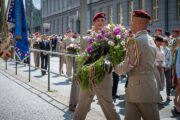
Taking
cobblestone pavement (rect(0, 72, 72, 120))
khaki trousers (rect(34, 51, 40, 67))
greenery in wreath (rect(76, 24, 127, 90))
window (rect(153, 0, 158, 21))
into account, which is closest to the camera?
greenery in wreath (rect(76, 24, 127, 90))

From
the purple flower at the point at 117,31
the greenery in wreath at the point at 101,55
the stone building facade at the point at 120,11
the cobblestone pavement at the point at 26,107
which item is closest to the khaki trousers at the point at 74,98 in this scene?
the cobblestone pavement at the point at 26,107

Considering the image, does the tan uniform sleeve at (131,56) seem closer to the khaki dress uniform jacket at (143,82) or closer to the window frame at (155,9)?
the khaki dress uniform jacket at (143,82)

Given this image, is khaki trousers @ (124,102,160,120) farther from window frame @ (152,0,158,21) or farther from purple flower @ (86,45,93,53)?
window frame @ (152,0,158,21)

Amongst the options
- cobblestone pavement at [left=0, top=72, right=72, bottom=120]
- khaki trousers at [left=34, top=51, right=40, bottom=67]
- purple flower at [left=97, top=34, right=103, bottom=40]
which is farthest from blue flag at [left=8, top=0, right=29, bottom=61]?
khaki trousers at [left=34, top=51, right=40, bottom=67]

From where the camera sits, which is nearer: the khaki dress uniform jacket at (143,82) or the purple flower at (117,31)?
the khaki dress uniform jacket at (143,82)

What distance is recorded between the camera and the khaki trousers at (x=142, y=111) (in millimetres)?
5324

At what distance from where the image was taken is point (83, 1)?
947cm

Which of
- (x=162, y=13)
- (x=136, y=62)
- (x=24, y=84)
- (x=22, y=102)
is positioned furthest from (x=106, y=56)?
(x=162, y=13)

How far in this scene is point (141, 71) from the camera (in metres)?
5.38

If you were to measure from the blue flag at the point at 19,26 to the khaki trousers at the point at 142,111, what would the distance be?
334 centimetres

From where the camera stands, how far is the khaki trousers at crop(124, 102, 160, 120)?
17.5 feet

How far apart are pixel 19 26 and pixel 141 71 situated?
3465mm

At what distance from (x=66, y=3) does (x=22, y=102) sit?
159ft

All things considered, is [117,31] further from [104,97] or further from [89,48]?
[104,97]
